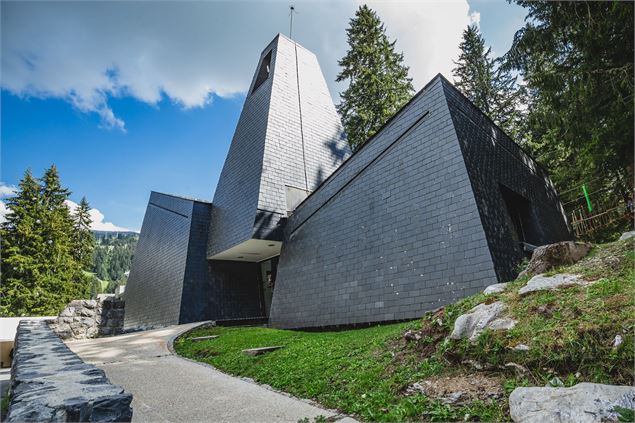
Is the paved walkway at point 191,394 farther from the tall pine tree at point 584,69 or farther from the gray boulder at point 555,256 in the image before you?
the tall pine tree at point 584,69

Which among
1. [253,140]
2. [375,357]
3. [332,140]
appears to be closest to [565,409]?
[375,357]

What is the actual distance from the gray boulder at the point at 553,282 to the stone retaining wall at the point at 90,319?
11.4 meters

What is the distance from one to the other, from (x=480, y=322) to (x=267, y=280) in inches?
510

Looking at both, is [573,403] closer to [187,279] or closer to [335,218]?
[335,218]

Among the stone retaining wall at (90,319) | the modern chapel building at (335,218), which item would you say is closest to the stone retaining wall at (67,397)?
the modern chapel building at (335,218)

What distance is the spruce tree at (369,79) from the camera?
19766mm

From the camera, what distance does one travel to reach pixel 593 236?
1608cm

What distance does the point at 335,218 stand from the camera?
33.3 ft

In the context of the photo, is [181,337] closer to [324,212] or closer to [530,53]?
[324,212]

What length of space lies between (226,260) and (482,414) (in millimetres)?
14024

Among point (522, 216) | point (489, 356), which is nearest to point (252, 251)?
point (522, 216)

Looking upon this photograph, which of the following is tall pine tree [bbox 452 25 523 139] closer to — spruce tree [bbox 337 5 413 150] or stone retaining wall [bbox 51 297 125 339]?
spruce tree [bbox 337 5 413 150]

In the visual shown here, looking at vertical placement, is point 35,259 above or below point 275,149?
below

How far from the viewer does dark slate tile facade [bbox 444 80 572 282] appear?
24.1 ft
